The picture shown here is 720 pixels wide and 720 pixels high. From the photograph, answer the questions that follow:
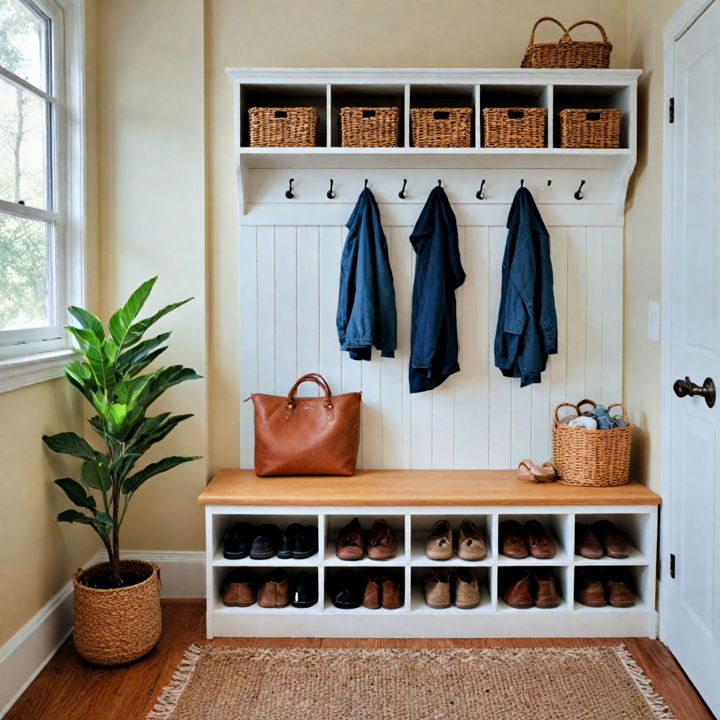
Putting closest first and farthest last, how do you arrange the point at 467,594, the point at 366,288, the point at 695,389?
the point at 695,389
the point at 467,594
the point at 366,288

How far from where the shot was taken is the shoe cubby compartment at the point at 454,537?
2695 millimetres

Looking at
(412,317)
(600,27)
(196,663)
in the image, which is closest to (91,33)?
(412,317)

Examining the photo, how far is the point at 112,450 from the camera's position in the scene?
2.57 m

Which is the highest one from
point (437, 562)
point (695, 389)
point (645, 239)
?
point (645, 239)

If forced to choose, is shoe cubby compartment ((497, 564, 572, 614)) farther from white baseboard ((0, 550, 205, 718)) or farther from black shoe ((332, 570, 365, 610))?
white baseboard ((0, 550, 205, 718))

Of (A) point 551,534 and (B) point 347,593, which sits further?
(A) point 551,534

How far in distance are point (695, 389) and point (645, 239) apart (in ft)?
2.45

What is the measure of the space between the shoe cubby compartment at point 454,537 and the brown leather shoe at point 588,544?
1.09 ft

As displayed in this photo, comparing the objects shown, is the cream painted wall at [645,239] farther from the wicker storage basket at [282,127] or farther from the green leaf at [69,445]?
the green leaf at [69,445]

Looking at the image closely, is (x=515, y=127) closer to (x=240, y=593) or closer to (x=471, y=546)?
(x=471, y=546)

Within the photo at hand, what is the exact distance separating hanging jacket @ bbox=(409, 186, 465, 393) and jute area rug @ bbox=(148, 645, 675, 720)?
3.43 feet

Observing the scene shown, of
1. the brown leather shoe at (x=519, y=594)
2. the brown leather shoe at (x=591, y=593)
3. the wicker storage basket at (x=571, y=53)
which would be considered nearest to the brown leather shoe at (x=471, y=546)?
the brown leather shoe at (x=519, y=594)

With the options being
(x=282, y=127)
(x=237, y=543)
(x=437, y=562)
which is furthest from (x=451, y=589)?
(x=282, y=127)

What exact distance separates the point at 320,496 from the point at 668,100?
1.85m
